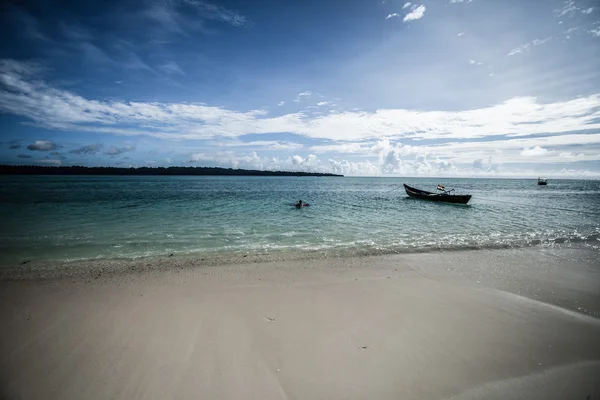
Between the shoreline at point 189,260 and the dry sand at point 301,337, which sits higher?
the dry sand at point 301,337

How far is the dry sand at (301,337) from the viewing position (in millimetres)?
3959

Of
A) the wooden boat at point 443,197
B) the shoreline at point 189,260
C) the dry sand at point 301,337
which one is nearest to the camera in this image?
the dry sand at point 301,337

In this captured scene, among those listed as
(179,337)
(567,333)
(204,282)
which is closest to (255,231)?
(204,282)

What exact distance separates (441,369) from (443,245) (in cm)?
985

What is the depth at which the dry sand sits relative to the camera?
13.0 ft

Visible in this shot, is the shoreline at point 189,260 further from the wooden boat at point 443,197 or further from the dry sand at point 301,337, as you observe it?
the wooden boat at point 443,197

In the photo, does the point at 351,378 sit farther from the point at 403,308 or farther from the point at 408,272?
the point at 408,272

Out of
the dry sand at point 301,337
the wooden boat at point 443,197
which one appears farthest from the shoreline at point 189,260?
the wooden boat at point 443,197

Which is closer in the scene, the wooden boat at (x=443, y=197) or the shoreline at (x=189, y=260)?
the shoreline at (x=189, y=260)

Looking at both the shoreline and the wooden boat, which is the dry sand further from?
the wooden boat

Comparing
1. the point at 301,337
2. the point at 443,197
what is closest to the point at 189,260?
the point at 301,337

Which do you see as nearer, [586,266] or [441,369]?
[441,369]

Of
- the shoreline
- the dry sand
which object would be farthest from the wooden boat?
the dry sand

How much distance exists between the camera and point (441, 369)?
4.27 metres
